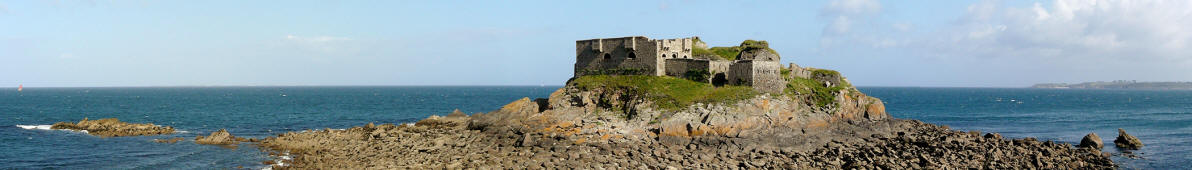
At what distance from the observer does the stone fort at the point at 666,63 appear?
53.8m

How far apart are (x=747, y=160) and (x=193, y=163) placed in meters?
32.4

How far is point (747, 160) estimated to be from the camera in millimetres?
38906

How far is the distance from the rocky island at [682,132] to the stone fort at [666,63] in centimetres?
8

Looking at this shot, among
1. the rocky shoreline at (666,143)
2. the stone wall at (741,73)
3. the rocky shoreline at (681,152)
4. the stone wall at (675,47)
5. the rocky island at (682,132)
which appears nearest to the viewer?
the rocky shoreline at (681,152)

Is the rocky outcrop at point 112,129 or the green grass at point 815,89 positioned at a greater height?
the green grass at point 815,89

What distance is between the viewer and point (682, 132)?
150 ft

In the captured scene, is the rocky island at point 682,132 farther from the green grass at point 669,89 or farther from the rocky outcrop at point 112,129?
the rocky outcrop at point 112,129

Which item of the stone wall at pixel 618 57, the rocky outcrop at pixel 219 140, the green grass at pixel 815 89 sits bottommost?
the rocky outcrop at pixel 219 140

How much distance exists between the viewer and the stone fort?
2117 inches

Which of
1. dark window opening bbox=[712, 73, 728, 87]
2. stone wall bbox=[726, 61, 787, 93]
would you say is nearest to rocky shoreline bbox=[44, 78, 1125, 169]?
stone wall bbox=[726, 61, 787, 93]

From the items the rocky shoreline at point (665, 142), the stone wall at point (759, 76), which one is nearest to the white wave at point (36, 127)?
the rocky shoreline at point (665, 142)

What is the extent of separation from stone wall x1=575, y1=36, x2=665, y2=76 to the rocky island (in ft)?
0.28

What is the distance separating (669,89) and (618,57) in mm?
6909

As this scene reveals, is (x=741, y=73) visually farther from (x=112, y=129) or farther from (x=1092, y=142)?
(x=112, y=129)
